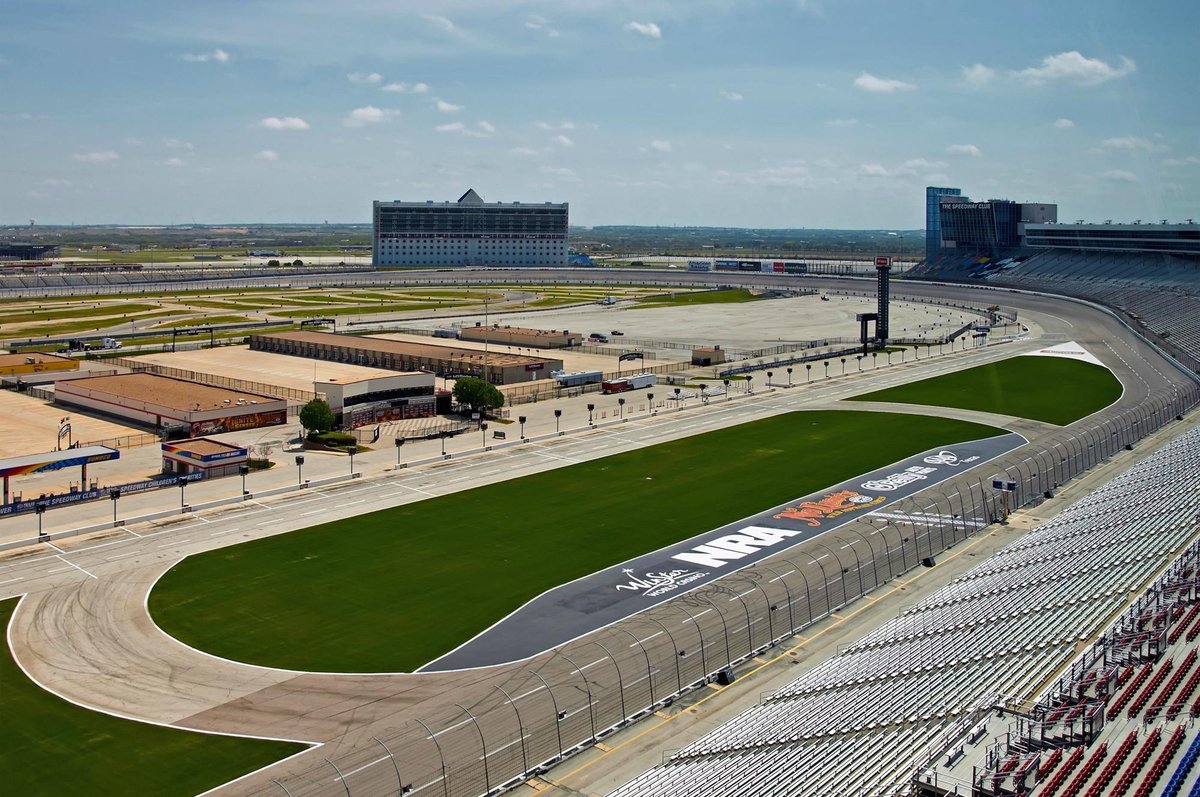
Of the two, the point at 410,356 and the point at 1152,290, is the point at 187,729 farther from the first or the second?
the point at 1152,290

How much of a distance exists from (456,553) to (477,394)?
35.3 m

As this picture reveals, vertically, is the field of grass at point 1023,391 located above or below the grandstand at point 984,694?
above

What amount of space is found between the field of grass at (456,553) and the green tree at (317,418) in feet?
58.5

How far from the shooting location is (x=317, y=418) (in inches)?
2876

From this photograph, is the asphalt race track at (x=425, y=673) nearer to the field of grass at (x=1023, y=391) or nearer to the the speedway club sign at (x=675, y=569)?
the the speedway club sign at (x=675, y=569)

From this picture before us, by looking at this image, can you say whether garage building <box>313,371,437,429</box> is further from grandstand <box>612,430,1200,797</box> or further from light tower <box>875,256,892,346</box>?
light tower <box>875,256,892,346</box>

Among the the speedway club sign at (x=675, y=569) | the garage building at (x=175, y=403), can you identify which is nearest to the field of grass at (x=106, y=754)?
the the speedway club sign at (x=675, y=569)

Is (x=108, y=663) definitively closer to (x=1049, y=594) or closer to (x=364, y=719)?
(x=364, y=719)

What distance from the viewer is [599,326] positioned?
524ft

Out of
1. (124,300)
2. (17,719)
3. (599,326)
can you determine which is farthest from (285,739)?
(124,300)

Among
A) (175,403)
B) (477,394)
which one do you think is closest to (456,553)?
(477,394)

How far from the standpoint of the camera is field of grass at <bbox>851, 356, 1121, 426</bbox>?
→ 89.0m

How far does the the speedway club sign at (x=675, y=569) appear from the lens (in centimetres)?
3866

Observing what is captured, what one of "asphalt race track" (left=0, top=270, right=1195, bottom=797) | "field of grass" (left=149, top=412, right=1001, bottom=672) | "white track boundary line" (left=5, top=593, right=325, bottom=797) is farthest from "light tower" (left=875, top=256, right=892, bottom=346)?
"white track boundary line" (left=5, top=593, right=325, bottom=797)
